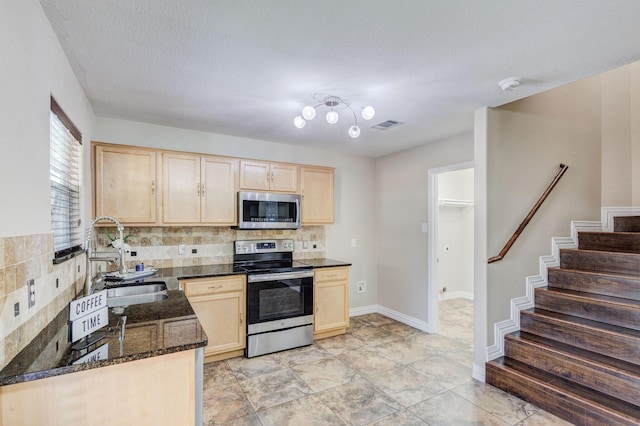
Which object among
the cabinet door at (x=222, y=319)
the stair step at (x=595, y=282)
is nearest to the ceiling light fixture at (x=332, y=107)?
the cabinet door at (x=222, y=319)

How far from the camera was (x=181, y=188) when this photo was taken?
3.23 m

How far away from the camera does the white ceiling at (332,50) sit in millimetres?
1501

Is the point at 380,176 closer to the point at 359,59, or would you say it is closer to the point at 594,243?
the point at 594,243

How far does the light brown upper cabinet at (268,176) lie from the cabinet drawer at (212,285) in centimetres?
103

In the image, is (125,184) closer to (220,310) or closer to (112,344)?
(220,310)

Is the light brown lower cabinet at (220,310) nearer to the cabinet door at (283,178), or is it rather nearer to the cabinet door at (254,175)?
the cabinet door at (254,175)

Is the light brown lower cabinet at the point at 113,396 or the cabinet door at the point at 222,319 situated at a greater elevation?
the light brown lower cabinet at the point at 113,396

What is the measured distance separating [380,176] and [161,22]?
145 inches

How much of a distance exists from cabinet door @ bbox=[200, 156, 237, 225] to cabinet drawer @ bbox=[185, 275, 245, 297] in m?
0.64

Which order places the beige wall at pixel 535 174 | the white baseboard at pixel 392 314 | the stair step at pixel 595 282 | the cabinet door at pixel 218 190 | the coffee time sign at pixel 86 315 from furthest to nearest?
the white baseboard at pixel 392 314 → the cabinet door at pixel 218 190 → the beige wall at pixel 535 174 → the stair step at pixel 595 282 → the coffee time sign at pixel 86 315

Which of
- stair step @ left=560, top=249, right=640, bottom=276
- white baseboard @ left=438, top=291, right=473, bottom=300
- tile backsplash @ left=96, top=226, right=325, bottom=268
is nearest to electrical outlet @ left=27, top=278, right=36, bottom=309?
tile backsplash @ left=96, top=226, right=325, bottom=268

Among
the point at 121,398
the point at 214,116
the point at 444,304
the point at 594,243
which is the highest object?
the point at 214,116

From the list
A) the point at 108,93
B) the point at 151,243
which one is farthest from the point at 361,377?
the point at 108,93

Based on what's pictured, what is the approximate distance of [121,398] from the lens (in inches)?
48.6
